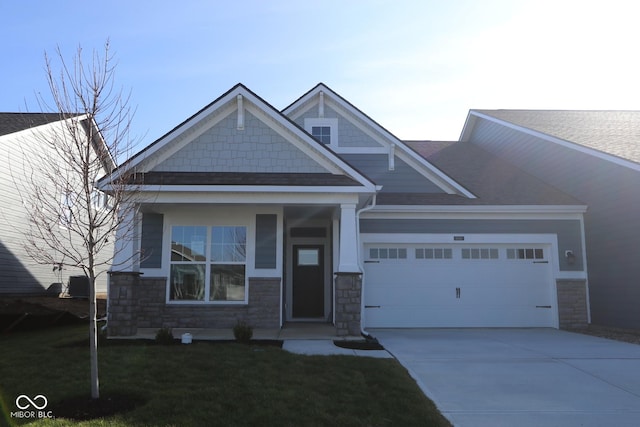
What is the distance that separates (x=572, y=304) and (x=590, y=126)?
18.6ft

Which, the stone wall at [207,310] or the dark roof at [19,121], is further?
the dark roof at [19,121]

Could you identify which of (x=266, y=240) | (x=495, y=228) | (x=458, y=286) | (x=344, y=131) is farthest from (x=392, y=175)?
(x=266, y=240)

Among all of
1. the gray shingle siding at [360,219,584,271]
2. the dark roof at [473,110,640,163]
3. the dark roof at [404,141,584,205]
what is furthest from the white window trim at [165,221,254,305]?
the dark roof at [473,110,640,163]

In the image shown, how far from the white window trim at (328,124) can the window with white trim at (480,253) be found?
4651 mm

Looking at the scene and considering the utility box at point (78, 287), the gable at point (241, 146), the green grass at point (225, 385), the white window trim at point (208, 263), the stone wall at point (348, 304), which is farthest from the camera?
the utility box at point (78, 287)

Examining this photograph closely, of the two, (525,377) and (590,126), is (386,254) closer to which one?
(525,377)

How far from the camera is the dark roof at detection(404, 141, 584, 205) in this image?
13.1m

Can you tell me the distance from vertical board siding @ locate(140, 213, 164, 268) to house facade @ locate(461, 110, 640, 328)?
1074 centimetres

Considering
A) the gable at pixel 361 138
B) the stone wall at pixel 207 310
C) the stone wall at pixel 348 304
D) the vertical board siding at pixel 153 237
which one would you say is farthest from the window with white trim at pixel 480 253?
the vertical board siding at pixel 153 237

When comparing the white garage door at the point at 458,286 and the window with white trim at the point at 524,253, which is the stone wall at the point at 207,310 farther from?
the window with white trim at the point at 524,253

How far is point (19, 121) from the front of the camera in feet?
52.2

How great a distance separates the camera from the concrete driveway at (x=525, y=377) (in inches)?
209

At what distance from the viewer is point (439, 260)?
12.8m

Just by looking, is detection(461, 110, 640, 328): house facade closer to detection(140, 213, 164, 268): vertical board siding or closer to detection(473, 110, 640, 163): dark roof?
detection(473, 110, 640, 163): dark roof
